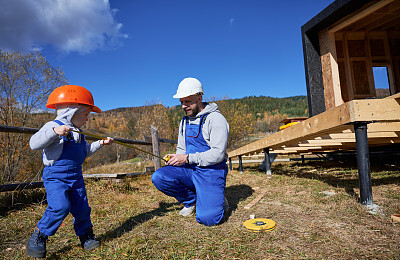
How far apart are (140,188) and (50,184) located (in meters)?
3.07

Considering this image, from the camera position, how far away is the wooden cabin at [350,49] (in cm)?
626

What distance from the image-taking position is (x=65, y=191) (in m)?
2.02

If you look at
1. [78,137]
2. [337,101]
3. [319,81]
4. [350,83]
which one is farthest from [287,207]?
[350,83]

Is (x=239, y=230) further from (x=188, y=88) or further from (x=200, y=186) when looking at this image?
(x=188, y=88)

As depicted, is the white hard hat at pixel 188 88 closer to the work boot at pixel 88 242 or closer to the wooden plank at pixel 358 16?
Result: the work boot at pixel 88 242

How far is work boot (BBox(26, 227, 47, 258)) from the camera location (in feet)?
6.28

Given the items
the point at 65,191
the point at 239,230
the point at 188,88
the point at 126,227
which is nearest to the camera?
the point at 65,191

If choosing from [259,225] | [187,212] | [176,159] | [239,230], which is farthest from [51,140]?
[259,225]

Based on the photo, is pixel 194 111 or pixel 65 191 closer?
pixel 65 191

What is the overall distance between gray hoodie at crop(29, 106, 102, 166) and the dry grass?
2.80 feet

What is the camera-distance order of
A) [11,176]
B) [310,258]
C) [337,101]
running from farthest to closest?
[11,176] < [337,101] < [310,258]

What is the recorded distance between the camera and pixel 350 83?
7551 mm

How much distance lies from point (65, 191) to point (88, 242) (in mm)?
506

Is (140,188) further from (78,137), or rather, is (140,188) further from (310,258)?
(310,258)
